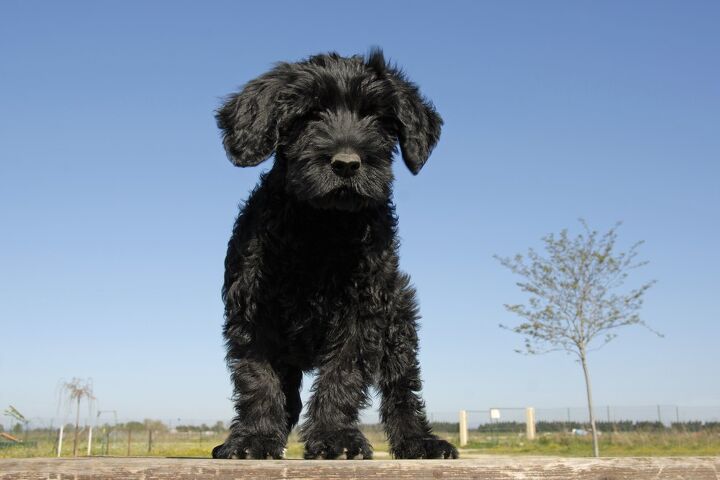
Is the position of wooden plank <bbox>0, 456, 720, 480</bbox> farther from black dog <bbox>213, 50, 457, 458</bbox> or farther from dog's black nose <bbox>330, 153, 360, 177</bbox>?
dog's black nose <bbox>330, 153, 360, 177</bbox>

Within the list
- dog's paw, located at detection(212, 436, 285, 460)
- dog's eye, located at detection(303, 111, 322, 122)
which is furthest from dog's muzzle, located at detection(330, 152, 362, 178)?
dog's paw, located at detection(212, 436, 285, 460)

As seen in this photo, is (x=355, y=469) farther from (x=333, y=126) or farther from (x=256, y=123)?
(x=256, y=123)

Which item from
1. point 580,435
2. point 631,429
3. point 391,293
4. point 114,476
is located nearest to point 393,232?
point 391,293

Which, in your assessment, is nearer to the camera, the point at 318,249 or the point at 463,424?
the point at 318,249

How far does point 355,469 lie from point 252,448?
107cm

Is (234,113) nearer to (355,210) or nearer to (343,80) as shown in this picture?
(343,80)

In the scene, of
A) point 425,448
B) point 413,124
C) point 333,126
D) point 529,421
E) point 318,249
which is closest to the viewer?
point 333,126

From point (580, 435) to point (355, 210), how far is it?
40.1 m

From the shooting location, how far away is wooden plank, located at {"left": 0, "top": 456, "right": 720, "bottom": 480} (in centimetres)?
289

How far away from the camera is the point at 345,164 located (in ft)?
12.9

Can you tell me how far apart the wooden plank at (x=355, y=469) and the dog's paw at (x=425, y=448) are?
1.14 metres

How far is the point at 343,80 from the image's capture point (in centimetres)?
430

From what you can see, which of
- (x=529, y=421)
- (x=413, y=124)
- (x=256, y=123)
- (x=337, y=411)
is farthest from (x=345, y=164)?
(x=529, y=421)

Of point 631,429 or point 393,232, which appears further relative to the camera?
point 631,429
